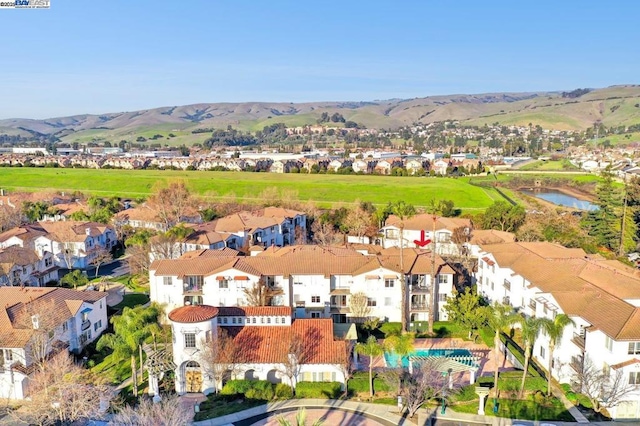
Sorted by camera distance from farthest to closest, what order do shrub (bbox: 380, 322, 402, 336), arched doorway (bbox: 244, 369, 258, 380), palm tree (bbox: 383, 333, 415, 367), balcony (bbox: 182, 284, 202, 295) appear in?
balcony (bbox: 182, 284, 202, 295) → shrub (bbox: 380, 322, 402, 336) → arched doorway (bbox: 244, 369, 258, 380) → palm tree (bbox: 383, 333, 415, 367)

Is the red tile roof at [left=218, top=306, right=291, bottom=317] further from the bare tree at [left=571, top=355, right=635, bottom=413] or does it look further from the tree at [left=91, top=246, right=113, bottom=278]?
the tree at [left=91, top=246, right=113, bottom=278]

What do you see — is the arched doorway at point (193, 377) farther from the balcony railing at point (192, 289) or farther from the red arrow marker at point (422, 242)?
the red arrow marker at point (422, 242)

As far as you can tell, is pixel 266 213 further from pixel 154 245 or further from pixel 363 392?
pixel 363 392

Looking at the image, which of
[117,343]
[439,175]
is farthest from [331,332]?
[439,175]

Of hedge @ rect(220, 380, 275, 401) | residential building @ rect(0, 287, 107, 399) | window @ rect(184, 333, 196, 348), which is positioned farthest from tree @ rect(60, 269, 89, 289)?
hedge @ rect(220, 380, 275, 401)

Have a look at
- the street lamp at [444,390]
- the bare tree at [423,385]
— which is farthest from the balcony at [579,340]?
the bare tree at [423,385]

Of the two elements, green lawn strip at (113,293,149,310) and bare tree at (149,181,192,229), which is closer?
green lawn strip at (113,293,149,310)

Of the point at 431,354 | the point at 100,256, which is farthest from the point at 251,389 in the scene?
the point at 100,256

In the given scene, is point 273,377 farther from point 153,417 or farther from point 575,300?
point 575,300
